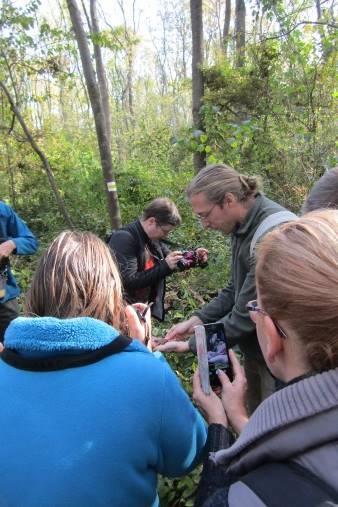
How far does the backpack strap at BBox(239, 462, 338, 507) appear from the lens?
0.72 meters

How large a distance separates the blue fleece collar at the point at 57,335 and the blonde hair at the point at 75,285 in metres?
0.18

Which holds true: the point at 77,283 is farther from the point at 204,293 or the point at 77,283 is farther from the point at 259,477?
the point at 204,293

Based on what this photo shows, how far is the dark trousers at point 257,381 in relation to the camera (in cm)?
258

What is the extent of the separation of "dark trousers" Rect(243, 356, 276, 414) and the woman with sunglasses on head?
1.52m

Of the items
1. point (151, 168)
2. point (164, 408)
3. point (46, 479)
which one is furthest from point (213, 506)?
point (151, 168)

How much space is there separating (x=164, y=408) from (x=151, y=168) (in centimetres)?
987

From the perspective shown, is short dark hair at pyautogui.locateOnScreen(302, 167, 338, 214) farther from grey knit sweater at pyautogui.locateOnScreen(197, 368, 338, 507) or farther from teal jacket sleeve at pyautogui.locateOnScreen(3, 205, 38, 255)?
teal jacket sleeve at pyautogui.locateOnScreen(3, 205, 38, 255)

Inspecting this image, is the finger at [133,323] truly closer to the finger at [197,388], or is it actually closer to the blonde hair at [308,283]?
the finger at [197,388]

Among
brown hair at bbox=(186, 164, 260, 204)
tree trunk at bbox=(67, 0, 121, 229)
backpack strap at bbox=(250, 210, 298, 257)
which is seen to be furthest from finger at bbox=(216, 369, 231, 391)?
tree trunk at bbox=(67, 0, 121, 229)

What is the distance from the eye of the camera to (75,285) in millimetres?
1326

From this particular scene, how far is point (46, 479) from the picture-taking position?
101 centimetres

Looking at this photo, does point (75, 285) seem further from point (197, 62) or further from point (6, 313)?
point (197, 62)

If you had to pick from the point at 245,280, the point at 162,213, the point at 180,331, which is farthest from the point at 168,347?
the point at 162,213

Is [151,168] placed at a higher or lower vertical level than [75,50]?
lower
